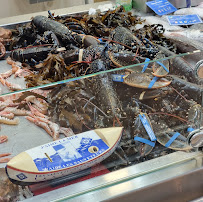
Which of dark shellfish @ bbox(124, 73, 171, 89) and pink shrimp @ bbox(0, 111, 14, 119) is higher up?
dark shellfish @ bbox(124, 73, 171, 89)

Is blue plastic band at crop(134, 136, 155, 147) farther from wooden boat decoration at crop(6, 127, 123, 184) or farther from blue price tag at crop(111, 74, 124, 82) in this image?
blue price tag at crop(111, 74, 124, 82)

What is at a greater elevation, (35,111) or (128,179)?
(35,111)

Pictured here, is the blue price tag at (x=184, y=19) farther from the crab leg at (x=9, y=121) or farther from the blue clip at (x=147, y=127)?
the crab leg at (x=9, y=121)

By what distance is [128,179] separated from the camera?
971 millimetres

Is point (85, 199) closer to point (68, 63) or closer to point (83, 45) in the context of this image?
point (68, 63)

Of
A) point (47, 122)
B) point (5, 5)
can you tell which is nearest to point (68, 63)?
point (47, 122)

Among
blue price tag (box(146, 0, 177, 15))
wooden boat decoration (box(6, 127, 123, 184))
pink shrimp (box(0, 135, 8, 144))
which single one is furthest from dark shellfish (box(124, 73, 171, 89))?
blue price tag (box(146, 0, 177, 15))

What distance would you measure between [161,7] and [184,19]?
0.32 meters

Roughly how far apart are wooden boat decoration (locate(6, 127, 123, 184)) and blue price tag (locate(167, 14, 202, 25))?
1687 mm

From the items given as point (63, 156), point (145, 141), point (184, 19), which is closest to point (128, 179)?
point (145, 141)

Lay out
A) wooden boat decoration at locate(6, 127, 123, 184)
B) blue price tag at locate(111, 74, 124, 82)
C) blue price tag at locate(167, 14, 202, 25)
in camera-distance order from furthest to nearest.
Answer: blue price tag at locate(167, 14, 202, 25), blue price tag at locate(111, 74, 124, 82), wooden boat decoration at locate(6, 127, 123, 184)

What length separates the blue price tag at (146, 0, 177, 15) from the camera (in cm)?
256

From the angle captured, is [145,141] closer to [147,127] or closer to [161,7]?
[147,127]

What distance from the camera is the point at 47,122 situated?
3.00 ft
